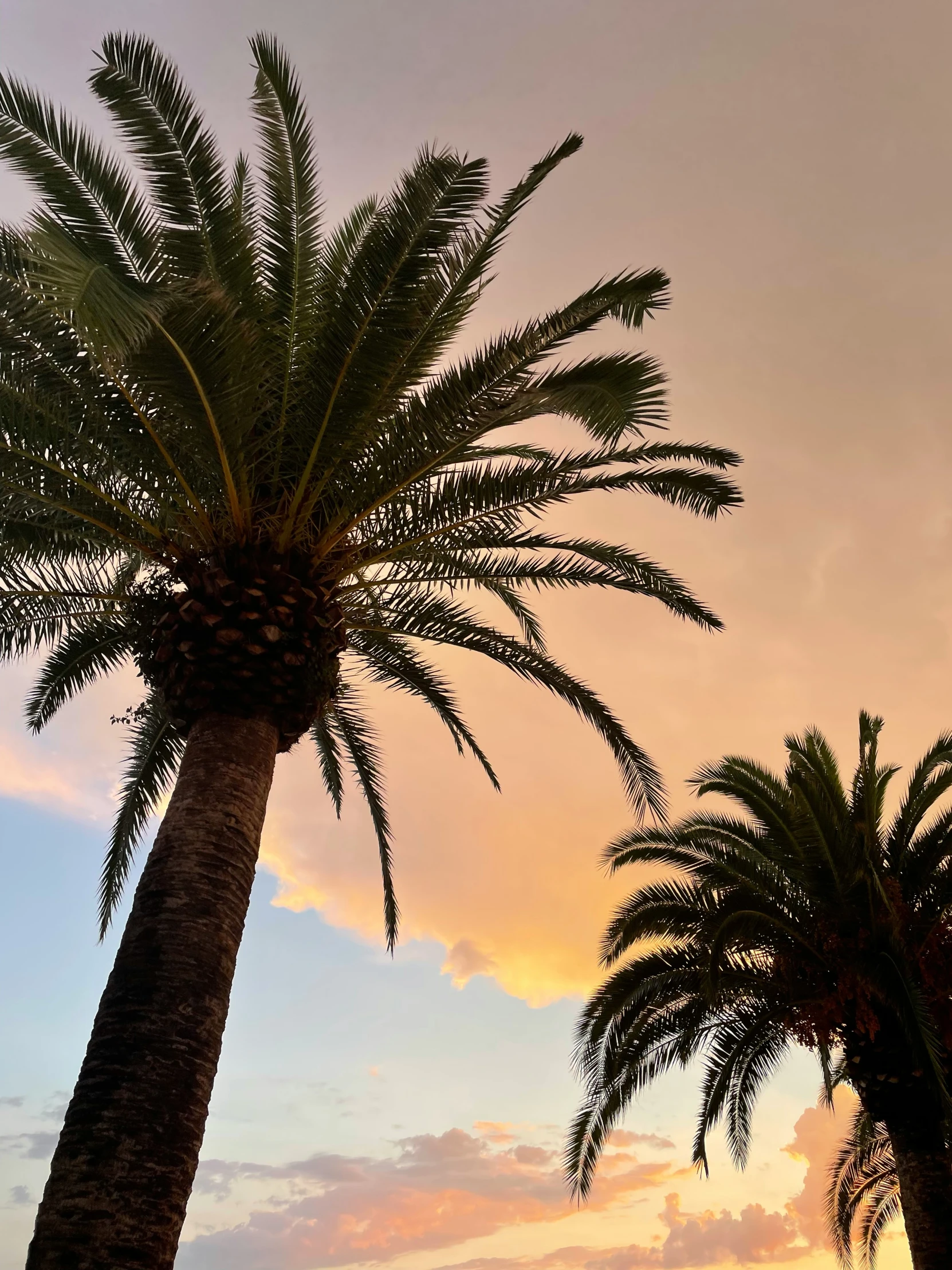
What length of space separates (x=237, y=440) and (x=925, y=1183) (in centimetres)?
1134

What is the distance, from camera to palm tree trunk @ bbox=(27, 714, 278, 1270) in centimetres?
511

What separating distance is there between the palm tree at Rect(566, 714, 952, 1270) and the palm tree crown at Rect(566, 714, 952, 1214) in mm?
22

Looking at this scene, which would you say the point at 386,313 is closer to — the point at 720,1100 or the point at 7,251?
the point at 7,251

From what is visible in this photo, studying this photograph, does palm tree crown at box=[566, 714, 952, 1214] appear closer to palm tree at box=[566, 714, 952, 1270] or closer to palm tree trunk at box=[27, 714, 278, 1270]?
palm tree at box=[566, 714, 952, 1270]

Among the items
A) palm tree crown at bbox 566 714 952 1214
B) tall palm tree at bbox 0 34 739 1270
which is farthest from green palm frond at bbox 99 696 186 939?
palm tree crown at bbox 566 714 952 1214

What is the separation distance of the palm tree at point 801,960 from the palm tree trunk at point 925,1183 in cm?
2

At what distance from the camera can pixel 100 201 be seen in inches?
282

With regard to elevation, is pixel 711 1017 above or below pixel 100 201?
below

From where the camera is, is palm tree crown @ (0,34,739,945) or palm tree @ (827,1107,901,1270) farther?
palm tree @ (827,1107,901,1270)

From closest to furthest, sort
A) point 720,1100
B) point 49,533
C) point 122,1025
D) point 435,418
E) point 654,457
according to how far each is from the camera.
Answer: point 122,1025
point 435,418
point 49,533
point 654,457
point 720,1100

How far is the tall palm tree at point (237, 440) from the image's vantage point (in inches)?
264

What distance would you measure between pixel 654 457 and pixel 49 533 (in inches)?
211

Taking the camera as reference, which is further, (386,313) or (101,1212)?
(386,313)

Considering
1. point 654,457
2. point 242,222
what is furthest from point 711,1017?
point 242,222
